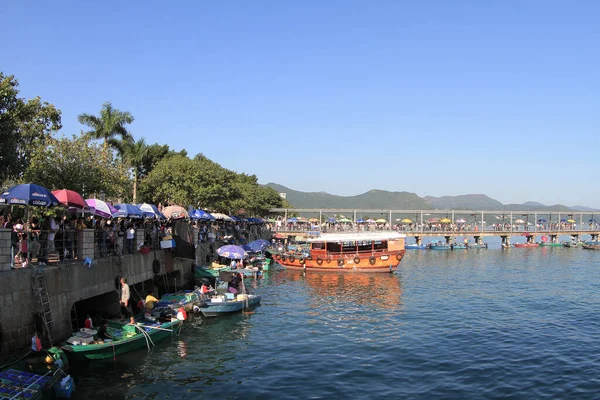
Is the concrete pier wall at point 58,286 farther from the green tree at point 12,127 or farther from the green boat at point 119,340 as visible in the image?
the green tree at point 12,127

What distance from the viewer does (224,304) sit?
91.5 feet

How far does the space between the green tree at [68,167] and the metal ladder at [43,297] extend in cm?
1301

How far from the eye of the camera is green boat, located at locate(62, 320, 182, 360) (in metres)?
18.1

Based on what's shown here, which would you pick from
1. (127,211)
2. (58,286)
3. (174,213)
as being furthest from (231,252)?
(58,286)

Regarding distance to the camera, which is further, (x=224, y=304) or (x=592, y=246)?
(x=592, y=246)

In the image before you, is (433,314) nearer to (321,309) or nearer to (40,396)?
(321,309)

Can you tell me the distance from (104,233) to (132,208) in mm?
2986

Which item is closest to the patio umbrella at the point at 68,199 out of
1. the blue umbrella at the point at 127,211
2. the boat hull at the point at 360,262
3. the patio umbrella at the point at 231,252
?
the blue umbrella at the point at 127,211

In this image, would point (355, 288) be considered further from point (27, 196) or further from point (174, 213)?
point (27, 196)

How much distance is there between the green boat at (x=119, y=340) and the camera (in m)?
18.1

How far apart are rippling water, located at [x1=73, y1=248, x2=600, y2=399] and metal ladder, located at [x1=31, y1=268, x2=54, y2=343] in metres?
2.13

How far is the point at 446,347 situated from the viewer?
22.6 metres

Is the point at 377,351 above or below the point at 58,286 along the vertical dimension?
below

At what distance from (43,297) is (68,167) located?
50.3 feet
